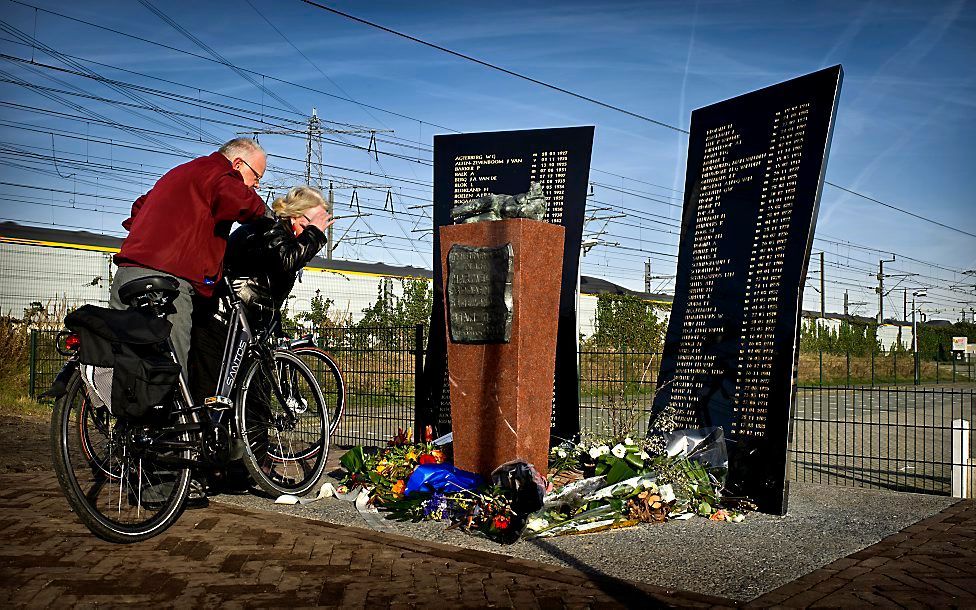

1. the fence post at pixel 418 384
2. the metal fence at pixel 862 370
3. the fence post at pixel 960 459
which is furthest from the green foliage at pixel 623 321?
the fence post at pixel 418 384

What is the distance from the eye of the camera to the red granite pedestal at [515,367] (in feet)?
19.2

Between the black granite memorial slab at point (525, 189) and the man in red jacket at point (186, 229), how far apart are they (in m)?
2.38

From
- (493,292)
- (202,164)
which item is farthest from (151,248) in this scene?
(493,292)

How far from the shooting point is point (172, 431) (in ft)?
15.5

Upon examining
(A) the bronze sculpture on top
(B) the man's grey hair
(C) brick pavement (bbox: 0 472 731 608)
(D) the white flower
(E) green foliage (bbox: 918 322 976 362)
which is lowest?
(C) brick pavement (bbox: 0 472 731 608)

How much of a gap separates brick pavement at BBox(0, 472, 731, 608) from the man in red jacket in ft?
3.63

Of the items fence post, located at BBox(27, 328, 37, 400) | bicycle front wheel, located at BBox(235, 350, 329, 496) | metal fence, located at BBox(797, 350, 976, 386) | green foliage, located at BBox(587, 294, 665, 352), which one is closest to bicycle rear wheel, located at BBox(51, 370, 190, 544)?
bicycle front wheel, located at BBox(235, 350, 329, 496)

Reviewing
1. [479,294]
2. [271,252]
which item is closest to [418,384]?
[479,294]

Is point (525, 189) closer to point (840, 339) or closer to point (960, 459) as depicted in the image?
point (960, 459)

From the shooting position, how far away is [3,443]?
28.8ft

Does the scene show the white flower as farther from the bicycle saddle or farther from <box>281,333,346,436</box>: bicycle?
the bicycle saddle

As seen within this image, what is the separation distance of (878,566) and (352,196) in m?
27.4

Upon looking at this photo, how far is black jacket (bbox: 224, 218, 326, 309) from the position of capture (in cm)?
568

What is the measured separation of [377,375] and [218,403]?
10.9ft
